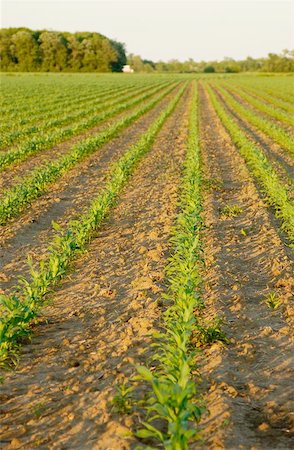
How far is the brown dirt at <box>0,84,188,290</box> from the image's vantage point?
6867mm

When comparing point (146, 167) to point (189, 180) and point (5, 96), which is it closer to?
point (189, 180)

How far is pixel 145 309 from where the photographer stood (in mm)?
5438

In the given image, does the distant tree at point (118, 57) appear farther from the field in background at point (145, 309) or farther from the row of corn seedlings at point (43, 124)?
the field in background at point (145, 309)

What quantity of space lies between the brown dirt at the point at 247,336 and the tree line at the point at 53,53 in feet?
301

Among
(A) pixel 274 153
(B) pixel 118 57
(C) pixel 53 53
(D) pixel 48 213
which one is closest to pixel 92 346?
(D) pixel 48 213

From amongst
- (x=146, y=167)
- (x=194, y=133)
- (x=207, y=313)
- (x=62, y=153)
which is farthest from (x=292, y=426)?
(x=194, y=133)

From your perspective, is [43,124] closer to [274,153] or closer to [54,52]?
[274,153]

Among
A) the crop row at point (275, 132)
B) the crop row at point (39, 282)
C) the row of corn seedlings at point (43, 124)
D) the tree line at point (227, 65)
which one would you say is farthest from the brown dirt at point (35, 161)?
the tree line at point (227, 65)

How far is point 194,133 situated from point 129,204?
28.6 ft

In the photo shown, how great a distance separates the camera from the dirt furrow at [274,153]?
12257 mm

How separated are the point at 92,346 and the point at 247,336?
4.88ft

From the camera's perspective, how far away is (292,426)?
365 cm

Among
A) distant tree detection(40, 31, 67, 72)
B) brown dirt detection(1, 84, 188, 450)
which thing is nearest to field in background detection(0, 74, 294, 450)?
brown dirt detection(1, 84, 188, 450)

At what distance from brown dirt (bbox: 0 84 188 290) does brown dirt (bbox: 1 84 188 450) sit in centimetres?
79
